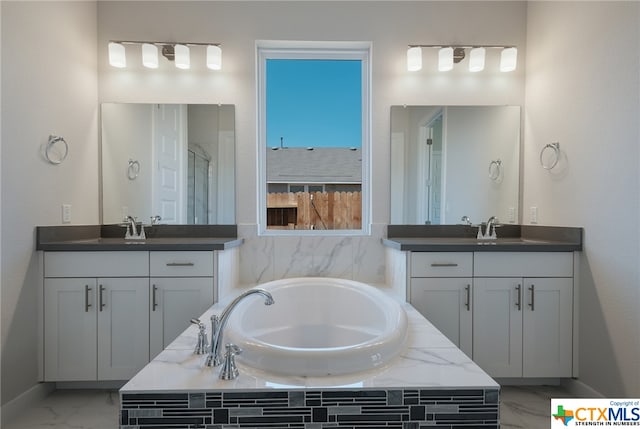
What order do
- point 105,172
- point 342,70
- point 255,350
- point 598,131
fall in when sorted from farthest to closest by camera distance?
1. point 342,70
2. point 105,172
3. point 598,131
4. point 255,350

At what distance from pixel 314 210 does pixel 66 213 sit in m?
1.65

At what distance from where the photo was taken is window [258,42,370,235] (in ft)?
9.27

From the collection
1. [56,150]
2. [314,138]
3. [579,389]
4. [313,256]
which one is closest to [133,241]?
[56,150]

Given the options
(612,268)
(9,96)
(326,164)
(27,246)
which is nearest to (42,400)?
(27,246)

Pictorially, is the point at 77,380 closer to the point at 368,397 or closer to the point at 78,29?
the point at 368,397

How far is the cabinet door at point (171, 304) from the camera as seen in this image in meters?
2.14

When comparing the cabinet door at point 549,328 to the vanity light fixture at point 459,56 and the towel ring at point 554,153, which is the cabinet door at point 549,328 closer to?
the towel ring at point 554,153

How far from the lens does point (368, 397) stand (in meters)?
1.15

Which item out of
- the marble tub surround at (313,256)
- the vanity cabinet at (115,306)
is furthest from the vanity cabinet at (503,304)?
the vanity cabinet at (115,306)

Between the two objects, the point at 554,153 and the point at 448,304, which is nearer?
the point at 448,304

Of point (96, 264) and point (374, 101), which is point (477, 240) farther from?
point (96, 264)

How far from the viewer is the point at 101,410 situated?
2047 mm

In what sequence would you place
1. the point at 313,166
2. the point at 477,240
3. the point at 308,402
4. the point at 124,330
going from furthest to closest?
the point at 313,166, the point at 477,240, the point at 124,330, the point at 308,402

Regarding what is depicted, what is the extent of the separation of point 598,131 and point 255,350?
213 cm
